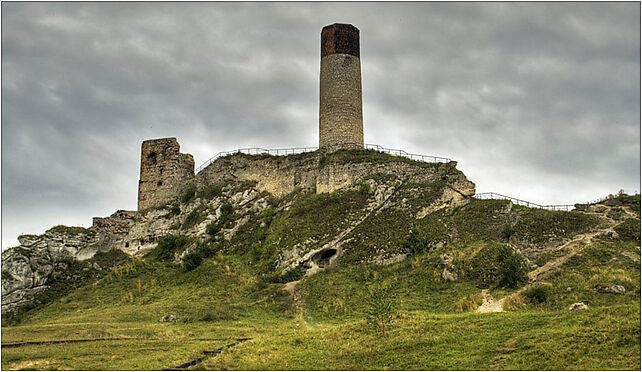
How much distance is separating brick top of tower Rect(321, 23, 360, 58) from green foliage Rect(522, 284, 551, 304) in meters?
26.9

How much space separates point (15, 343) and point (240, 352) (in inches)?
408

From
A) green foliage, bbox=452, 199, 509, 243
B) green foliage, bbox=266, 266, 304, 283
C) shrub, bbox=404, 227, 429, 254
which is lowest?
green foliage, bbox=266, 266, 304, 283

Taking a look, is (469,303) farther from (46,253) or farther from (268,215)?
(46,253)

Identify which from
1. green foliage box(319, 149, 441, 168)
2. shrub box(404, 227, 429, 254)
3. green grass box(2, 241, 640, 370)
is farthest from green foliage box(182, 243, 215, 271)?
shrub box(404, 227, 429, 254)

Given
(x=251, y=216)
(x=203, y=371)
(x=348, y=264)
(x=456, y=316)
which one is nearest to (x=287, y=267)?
(x=348, y=264)

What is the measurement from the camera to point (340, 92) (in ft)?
166

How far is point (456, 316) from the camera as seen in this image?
28.5 meters

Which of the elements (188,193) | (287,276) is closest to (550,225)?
(287,276)

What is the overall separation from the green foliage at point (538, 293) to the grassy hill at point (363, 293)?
0.25 feet

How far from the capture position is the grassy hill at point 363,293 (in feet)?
76.5

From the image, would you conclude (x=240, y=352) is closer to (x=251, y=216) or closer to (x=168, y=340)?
(x=168, y=340)

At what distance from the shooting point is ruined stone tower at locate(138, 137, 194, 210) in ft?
180

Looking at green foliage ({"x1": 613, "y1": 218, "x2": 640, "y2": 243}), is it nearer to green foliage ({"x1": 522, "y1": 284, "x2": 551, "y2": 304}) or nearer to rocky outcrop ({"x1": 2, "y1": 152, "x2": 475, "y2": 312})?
green foliage ({"x1": 522, "y1": 284, "x2": 551, "y2": 304})

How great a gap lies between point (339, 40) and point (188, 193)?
17637 millimetres
